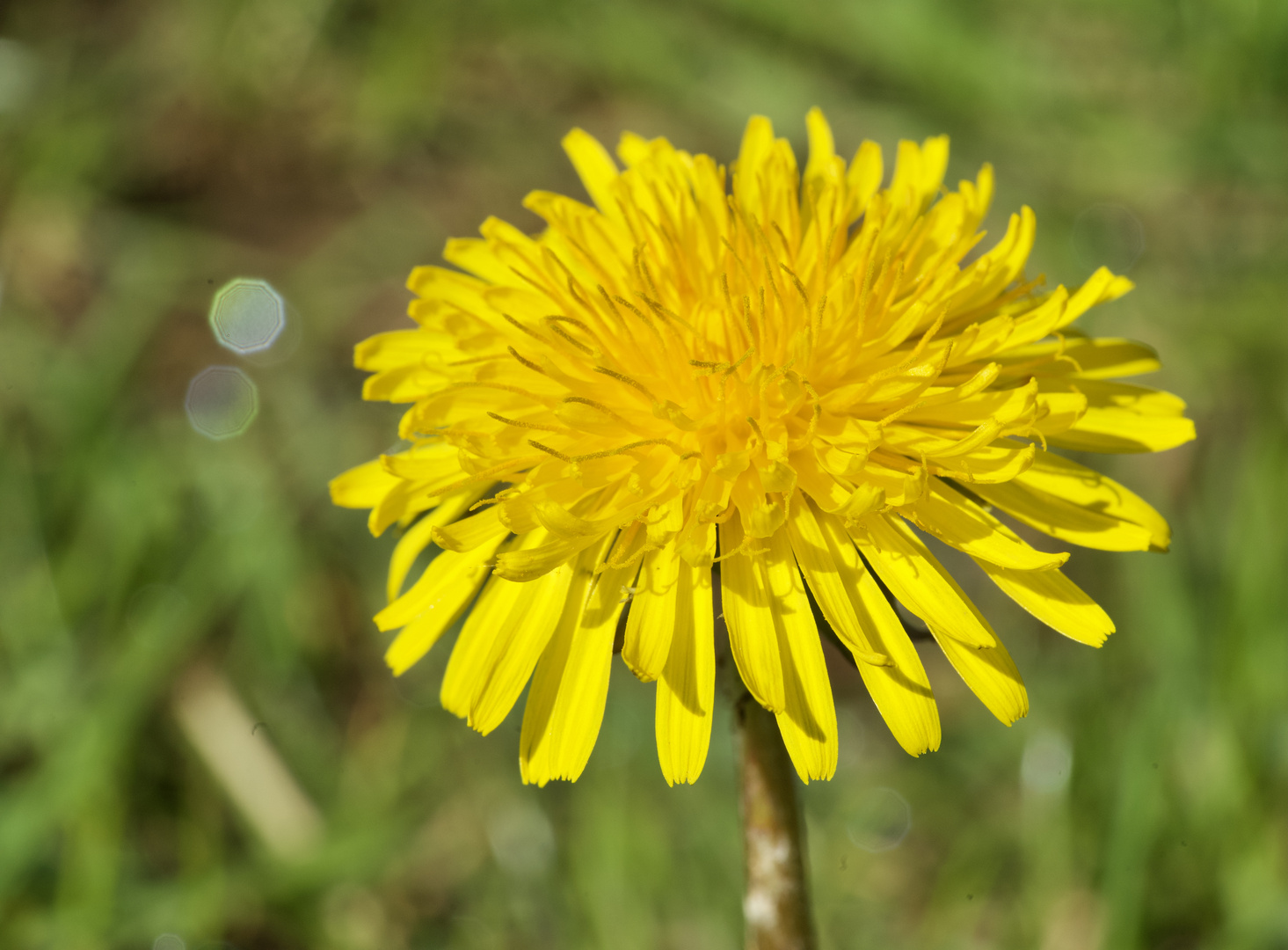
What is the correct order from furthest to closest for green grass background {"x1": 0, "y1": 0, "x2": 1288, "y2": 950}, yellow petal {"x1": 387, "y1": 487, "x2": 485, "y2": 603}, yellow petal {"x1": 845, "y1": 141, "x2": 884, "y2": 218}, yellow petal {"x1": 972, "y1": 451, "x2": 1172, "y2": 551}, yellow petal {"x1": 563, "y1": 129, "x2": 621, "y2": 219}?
green grass background {"x1": 0, "y1": 0, "x2": 1288, "y2": 950} → yellow petal {"x1": 563, "y1": 129, "x2": 621, "y2": 219} → yellow petal {"x1": 845, "y1": 141, "x2": 884, "y2": 218} → yellow petal {"x1": 387, "y1": 487, "x2": 485, "y2": 603} → yellow petal {"x1": 972, "y1": 451, "x2": 1172, "y2": 551}

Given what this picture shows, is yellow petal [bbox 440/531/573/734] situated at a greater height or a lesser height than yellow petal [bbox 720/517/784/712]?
lesser

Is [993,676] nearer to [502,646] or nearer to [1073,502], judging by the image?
[1073,502]

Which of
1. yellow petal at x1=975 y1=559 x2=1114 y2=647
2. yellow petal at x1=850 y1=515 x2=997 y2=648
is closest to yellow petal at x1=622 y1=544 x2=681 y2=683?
yellow petal at x1=850 y1=515 x2=997 y2=648

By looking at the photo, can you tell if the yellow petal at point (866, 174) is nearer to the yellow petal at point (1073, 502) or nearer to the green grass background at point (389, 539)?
the yellow petal at point (1073, 502)

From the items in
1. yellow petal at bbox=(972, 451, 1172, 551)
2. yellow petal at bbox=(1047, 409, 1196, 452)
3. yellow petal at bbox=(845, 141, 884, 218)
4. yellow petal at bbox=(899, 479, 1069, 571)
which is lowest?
yellow petal at bbox=(899, 479, 1069, 571)

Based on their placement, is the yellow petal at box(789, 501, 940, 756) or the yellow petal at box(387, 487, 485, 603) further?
the yellow petal at box(387, 487, 485, 603)

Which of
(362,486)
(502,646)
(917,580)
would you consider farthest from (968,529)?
(362,486)

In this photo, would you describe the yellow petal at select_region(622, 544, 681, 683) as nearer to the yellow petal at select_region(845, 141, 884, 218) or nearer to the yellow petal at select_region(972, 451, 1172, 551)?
the yellow petal at select_region(972, 451, 1172, 551)
